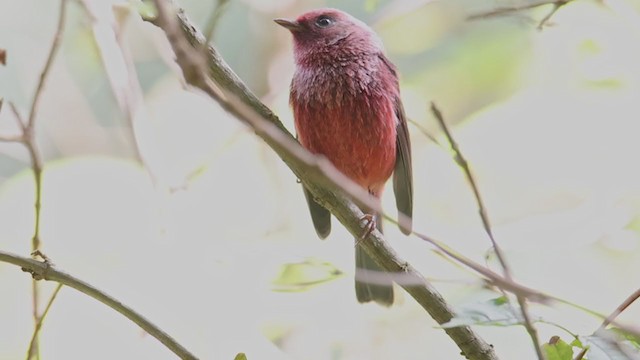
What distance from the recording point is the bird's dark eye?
479 centimetres

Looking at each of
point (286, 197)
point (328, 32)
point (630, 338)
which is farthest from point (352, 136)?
point (630, 338)

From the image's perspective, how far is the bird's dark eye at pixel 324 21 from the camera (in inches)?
188

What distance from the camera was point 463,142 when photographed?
4695 mm

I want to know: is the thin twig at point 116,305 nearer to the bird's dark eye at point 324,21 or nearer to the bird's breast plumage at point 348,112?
the bird's breast plumage at point 348,112

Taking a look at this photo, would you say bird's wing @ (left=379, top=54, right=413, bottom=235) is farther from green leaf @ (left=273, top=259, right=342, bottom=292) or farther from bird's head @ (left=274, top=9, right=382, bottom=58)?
green leaf @ (left=273, top=259, right=342, bottom=292)

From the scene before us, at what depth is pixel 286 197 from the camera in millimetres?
5586

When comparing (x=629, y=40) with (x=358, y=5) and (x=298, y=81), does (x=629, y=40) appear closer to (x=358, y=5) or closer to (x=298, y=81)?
(x=298, y=81)

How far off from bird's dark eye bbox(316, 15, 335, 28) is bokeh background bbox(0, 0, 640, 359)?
10.7 inches

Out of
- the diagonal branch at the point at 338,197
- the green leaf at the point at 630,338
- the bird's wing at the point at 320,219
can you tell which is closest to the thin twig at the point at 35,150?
the diagonal branch at the point at 338,197

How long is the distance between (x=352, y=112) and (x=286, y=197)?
1414 mm

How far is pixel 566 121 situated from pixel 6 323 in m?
2.93

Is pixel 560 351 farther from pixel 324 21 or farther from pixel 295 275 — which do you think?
pixel 324 21

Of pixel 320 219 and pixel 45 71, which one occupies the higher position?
pixel 320 219

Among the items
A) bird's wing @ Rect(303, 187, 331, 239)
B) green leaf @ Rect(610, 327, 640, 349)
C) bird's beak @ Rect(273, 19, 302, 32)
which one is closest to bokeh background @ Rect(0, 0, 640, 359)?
bird's wing @ Rect(303, 187, 331, 239)
